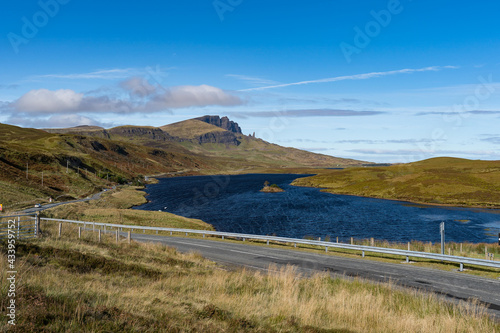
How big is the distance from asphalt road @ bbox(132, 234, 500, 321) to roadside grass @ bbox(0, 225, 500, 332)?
318 centimetres

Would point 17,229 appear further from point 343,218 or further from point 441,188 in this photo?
point 441,188

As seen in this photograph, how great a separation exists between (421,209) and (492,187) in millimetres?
29963

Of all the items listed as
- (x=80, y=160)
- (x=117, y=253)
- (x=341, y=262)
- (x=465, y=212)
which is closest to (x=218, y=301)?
(x=117, y=253)

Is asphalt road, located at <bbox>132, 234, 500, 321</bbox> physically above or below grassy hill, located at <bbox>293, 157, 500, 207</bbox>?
below

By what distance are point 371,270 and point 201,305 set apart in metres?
13.8

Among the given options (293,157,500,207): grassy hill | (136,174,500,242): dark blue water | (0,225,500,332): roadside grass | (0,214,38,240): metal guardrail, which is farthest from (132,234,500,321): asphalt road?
(293,157,500,207): grassy hill

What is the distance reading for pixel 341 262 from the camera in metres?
23.4

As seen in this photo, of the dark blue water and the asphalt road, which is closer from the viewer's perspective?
the asphalt road

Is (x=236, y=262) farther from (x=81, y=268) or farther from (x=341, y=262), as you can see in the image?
(x=81, y=268)

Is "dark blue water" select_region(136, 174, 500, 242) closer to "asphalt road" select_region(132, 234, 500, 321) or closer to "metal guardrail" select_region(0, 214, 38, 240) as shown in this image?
"asphalt road" select_region(132, 234, 500, 321)

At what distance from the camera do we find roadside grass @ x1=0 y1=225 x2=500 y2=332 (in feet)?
24.6

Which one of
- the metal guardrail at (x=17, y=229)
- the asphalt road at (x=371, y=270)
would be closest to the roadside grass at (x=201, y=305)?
the asphalt road at (x=371, y=270)

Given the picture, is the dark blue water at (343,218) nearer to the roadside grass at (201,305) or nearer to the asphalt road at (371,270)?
the asphalt road at (371,270)

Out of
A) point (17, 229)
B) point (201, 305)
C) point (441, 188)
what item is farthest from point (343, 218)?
point (201, 305)
